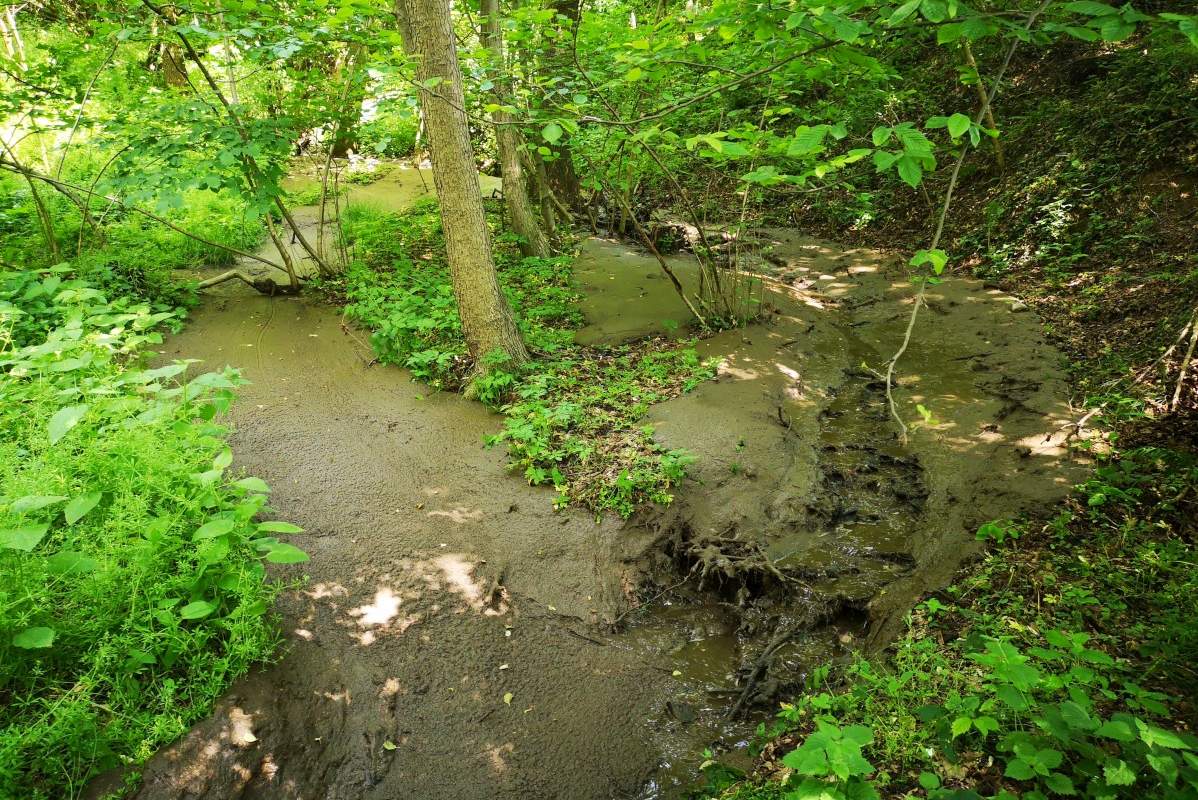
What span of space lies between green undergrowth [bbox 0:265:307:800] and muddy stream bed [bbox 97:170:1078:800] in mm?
275

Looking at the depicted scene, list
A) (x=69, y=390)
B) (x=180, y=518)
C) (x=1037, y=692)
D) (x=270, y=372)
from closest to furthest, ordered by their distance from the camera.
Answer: (x=1037, y=692)
(x=180, y=518)
(x=69, y=390)
(x=270, y=372)

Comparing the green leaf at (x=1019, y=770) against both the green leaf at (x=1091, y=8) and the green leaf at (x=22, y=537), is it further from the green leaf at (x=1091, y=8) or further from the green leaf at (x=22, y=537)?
the green leaf at (x=22, y=537)

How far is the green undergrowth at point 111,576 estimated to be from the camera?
267cm

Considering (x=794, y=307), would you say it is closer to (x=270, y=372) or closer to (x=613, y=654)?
(x=613, y=654)

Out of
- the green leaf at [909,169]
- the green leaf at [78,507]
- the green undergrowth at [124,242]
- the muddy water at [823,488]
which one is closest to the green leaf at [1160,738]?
the muddy water at [823,488]

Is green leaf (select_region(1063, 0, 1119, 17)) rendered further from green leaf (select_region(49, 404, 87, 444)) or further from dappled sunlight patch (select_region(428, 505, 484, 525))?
green leaf (select_region(49, 404, 87, 444))

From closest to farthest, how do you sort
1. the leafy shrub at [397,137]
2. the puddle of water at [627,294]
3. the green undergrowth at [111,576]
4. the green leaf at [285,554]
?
1. the green undergrowth at [111,576]
2. the green leaf at [285,554]
3. the puddle of water at [627,294]
4. the leafy shrub at [397,137]

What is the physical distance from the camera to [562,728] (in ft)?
11.4

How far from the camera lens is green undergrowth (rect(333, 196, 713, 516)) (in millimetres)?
5277

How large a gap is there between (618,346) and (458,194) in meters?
2.73

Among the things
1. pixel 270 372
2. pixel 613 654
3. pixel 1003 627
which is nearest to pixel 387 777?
pixel 613 654

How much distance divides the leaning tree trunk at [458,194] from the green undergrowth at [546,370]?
0.38 m

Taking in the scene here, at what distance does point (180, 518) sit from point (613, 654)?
9.05 feet

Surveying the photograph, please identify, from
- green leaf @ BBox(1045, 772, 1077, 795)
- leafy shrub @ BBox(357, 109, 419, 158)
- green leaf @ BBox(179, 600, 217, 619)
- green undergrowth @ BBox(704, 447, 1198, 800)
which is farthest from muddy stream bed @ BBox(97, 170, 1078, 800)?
leafy shrub @ BBox(357, 109, 419, 158)
